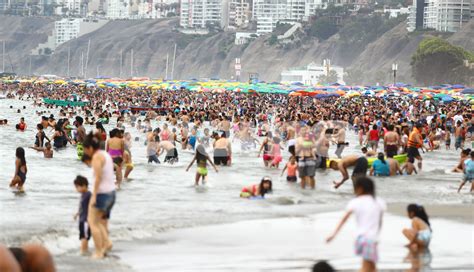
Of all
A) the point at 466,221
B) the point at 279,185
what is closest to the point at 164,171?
the point at 279,185

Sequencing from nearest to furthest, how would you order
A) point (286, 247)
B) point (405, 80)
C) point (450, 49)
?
point (286, 247)
point (450, 49)
point (405, 80)

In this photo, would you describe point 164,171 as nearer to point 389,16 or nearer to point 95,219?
point 95,219

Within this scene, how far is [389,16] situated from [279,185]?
595 ft

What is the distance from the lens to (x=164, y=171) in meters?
24.1

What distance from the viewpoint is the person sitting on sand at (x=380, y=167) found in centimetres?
2233

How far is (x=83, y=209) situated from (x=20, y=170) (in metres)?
6.52

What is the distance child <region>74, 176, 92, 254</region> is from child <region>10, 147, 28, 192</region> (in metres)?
5.49

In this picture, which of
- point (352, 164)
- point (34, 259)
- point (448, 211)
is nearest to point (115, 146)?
point (352, 164)

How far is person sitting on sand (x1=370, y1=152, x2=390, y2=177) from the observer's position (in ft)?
73.3

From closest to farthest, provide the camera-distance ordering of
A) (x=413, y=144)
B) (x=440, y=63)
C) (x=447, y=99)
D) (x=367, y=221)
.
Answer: (x=367, y=221) < (x=413, y=144) < (x=447, y=99) < (x=440, y=63)

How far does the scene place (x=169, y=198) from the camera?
61.2 ft

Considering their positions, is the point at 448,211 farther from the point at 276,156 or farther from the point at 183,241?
the point at 276,156

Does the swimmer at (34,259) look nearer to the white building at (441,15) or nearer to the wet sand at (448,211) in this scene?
the wet sand at (448,211)

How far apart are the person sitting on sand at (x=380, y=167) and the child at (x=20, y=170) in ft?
23.1
